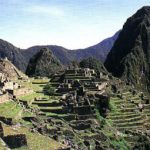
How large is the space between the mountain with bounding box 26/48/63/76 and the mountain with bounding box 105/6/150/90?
18.0 metres

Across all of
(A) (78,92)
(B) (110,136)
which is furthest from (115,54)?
(B) (110,136)

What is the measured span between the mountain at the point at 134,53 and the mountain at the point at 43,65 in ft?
59.1

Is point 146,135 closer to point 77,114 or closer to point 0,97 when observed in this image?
point 77,114

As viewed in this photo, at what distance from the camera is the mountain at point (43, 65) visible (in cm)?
11841

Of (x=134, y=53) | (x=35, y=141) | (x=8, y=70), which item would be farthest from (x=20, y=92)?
(x=134, y=53)

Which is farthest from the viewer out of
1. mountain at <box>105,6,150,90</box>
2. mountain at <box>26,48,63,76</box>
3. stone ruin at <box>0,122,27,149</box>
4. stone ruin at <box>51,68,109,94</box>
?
A: mountain at <box>105,6,150,90</box>

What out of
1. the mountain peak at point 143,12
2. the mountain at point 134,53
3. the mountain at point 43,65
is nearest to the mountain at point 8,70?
the mountain at point 43,65

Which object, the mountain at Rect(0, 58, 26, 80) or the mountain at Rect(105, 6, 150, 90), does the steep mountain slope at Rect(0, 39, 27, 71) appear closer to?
the mountain at Rect(105, 6, 150, 90)

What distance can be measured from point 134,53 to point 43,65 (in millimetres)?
40696

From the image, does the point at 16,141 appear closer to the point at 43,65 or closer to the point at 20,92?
the point at 20,92

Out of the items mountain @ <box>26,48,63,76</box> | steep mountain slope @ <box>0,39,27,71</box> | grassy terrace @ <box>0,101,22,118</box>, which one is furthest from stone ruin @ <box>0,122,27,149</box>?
steep mountain slope @ <box>0,39,27,71</box>

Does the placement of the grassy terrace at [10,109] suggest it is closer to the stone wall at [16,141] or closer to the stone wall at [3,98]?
the stone wall at [3,98]

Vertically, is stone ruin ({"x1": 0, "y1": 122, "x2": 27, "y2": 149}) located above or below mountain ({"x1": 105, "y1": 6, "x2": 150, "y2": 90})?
below

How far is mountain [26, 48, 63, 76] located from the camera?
118412 millimetres
